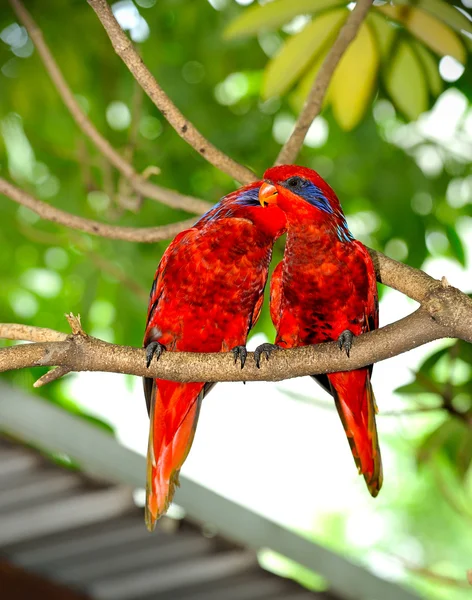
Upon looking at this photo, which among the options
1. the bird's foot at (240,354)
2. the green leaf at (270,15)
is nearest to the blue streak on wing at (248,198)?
the bird's foot at (240,354)

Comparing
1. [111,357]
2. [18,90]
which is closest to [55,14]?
[18,90]

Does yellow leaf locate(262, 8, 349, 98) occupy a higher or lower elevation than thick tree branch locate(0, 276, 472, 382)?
higher

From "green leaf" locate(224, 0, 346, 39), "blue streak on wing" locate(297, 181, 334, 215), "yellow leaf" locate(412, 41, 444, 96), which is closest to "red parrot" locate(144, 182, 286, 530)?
"blue streak on wing" locate(297, 181, 334, 215)

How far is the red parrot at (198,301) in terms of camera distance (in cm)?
154

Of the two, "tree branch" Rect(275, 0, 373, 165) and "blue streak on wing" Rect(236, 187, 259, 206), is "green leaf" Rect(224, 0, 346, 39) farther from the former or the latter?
"blue streak on wing" Rect(236, 187, 259, 206)

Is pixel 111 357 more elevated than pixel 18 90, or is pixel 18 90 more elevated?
pixel 18 90

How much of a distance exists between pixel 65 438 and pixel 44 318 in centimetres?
105

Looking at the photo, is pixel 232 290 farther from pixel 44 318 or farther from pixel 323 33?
pixel 44 318

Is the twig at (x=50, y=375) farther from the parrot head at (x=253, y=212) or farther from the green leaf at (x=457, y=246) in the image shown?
the green leaf at (x=457, y=246)

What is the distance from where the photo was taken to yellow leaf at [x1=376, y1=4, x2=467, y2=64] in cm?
191

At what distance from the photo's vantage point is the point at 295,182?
1.35 meters

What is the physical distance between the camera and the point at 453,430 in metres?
2.29

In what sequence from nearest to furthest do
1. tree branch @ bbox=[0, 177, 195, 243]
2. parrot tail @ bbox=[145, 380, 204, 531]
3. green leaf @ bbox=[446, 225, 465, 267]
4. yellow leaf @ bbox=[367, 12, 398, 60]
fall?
1. parrot tail @ bbox=[145, 380, 204, 531]
2. tree branch @ bbox=[0, 177, 195, 243]
3. yellow leaf @ bbox=[367, 12, 398, 60]
4. green leaf @ bbox=[446, 225, 465, 267]

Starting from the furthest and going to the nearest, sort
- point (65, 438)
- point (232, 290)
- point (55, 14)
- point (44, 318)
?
point (44, 318) < point (55, 14) < point (65, 438) < point (232, 290)
